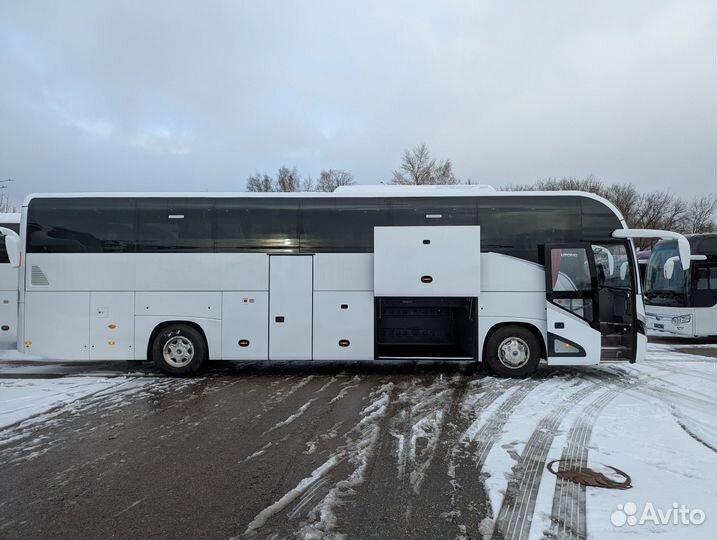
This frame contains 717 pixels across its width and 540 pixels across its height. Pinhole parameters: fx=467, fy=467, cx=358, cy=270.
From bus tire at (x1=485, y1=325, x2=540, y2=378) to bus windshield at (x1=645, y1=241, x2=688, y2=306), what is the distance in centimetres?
909

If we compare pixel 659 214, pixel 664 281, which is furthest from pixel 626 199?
pixel 664 281

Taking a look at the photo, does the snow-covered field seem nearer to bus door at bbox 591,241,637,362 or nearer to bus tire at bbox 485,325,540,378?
bus tire at bbox 485,325,540,378

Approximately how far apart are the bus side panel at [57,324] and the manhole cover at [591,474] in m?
8.82

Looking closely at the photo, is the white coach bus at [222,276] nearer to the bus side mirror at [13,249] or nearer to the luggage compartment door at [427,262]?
the bus side mirror at [13,249]

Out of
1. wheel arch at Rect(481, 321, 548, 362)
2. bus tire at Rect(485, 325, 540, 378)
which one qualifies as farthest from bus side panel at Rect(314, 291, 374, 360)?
bus tire at Rect(485, 325, 540, 378)

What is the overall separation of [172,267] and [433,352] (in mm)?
5543

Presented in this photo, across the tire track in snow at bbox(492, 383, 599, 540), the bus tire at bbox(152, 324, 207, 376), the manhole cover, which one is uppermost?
the bus tire at bbox(152, 324, 207, 376)

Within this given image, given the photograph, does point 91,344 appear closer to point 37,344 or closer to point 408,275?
point 37,344

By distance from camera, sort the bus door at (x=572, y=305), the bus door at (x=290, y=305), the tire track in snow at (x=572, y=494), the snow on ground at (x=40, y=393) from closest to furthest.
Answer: the tire track in snow at (x=572, y=494)
the snow on ground at (x=40, y=393)
the bus door at (x=572, y=305)
the bus door at (x=290, y=305)

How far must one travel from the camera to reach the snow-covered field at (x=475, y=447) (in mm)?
3789

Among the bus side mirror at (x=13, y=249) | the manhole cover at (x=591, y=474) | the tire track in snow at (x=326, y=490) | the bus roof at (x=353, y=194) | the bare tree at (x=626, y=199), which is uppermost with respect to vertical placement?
the bare tree at (x=626, y=199)

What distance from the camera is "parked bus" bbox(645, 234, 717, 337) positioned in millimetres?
15156

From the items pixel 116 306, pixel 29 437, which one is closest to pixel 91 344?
pixel 116 306
